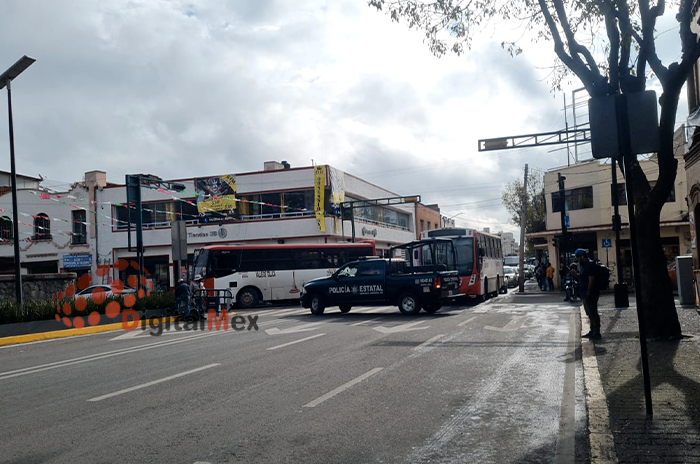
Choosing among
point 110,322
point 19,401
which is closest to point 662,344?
point 19,401

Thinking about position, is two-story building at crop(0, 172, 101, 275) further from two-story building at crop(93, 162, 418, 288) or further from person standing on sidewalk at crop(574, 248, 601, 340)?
person standing on sidewalk at crop(574, 248, 601, 340)

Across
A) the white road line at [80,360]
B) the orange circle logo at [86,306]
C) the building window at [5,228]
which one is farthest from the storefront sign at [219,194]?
the white road line at [80,360]

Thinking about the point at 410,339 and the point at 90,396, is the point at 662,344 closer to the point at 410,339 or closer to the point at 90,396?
the point at 410,339

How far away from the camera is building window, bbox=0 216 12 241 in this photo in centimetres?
4544

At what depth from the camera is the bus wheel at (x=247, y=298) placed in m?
30.7

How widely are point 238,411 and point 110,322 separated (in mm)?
14135

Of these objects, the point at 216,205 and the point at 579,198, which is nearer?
the point at 579,198

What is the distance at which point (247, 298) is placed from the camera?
101 ft

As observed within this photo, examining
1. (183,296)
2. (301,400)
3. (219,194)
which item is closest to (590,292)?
(301,400)

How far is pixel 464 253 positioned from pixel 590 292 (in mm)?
14276

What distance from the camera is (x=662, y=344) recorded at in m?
10.6

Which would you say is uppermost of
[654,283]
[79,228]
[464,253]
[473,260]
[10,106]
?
[10,106]

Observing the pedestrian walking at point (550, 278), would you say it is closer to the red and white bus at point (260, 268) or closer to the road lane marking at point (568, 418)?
the red and white bus at point (260, 268)

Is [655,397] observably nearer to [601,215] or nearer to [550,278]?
[550,278]
